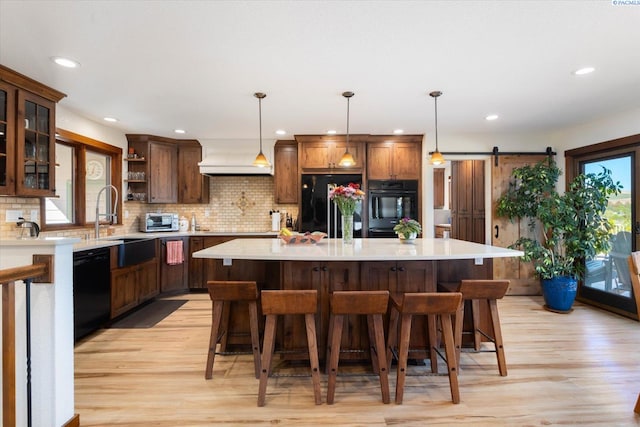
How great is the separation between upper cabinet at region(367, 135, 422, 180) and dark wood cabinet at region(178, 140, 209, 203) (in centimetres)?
271

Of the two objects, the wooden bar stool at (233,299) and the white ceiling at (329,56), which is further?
the wooden bar stool at (233,299)

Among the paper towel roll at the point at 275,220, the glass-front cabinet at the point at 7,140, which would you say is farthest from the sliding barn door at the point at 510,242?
the glass-front cabinet at the point at 7,140

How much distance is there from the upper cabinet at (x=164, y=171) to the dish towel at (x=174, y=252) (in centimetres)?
76

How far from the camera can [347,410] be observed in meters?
1.96

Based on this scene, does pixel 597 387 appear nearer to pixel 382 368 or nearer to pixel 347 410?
pixel 382 368

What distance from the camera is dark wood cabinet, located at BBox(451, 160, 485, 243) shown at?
Answer: 604 cm

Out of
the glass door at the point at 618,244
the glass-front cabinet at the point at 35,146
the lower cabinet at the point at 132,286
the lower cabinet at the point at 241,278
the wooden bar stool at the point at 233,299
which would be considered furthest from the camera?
the glass door at the point at 618,244

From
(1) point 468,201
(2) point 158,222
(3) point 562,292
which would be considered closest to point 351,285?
(3) point 562,292

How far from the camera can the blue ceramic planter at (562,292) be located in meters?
3.82

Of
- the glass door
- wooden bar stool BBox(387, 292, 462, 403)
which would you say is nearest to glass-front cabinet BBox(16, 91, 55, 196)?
wooden bar stool BBox(387, 292, 462, 403)

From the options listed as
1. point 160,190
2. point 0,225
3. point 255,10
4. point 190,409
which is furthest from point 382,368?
point 160,190

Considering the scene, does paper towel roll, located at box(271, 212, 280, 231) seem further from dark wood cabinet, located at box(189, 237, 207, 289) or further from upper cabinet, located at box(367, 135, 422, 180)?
upper cabinet, located at box(367, 135, 422, 180)

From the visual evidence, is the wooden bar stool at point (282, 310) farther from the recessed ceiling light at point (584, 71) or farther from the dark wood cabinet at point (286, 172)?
the dark wood cabinet at point (286, 172)

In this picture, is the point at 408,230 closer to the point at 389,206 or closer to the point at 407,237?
the point at 407,237
